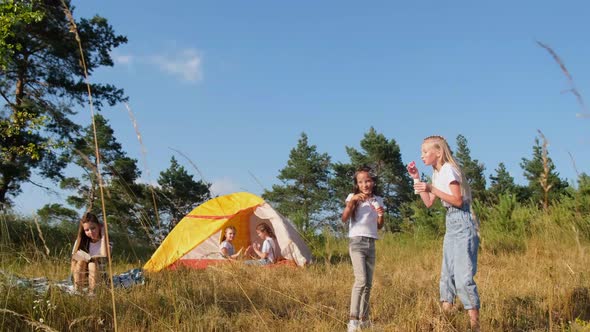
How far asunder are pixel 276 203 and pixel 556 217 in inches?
772

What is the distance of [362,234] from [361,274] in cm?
31

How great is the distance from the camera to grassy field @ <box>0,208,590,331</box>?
3.36m

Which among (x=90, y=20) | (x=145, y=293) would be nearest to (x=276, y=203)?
(x=90, y=20)

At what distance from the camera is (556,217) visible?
8.62 m

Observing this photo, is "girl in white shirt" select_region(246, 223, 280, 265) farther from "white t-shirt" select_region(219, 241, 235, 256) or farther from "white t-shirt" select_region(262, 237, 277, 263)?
"white t-shirt" select_region(219, 241, 235, 256)

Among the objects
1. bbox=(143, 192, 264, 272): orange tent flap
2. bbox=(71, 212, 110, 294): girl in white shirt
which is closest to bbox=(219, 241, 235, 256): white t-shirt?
bbox=(143, 192, 264, 272): orange tent flap

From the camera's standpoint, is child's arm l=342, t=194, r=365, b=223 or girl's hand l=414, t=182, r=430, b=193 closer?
girl's hand l=414, t=182, r=430, b=193

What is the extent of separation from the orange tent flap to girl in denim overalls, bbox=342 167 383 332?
14.8 feet

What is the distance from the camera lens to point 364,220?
13.2 ft

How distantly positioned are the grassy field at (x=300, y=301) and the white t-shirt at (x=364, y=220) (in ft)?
1.09

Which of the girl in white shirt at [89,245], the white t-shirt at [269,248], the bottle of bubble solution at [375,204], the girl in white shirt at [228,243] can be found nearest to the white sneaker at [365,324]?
the bottle of bubble solution at [375,204]

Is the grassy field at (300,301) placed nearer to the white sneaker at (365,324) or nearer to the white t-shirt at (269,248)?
the white sneaker at (365,324)

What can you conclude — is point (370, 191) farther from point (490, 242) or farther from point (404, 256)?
point (490, 242)

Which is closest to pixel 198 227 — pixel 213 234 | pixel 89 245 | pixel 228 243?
pixel 213 234
